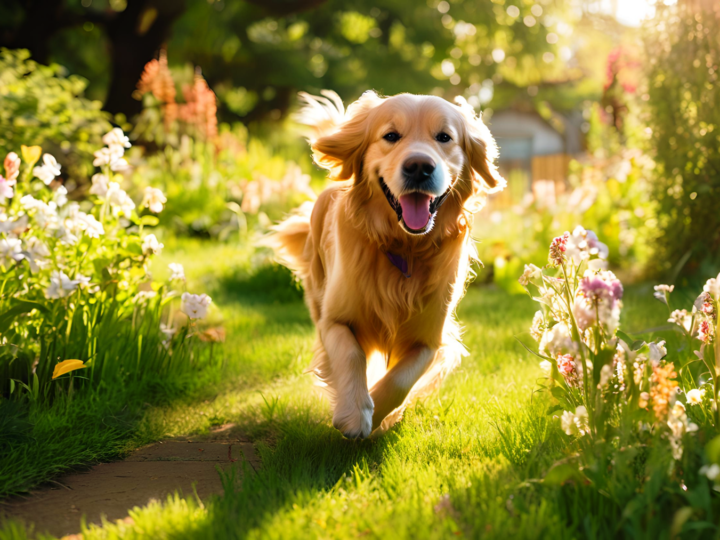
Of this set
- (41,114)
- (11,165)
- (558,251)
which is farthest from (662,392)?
(41,114)

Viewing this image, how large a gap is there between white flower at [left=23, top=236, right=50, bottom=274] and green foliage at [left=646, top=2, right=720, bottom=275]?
422cm

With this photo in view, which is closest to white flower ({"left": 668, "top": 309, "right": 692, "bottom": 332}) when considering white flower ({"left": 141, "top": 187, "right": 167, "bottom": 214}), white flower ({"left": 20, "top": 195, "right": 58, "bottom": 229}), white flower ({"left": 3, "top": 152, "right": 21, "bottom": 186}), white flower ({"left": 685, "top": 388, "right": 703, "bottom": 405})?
white flower ({"left": 685, "top": 388, "right": 703, "bottom": 405})

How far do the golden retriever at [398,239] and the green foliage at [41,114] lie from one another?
2.55 meters

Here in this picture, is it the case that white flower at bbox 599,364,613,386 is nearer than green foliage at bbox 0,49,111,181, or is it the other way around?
white flower at bbox 599,364,613,386

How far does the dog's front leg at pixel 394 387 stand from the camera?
256 cm

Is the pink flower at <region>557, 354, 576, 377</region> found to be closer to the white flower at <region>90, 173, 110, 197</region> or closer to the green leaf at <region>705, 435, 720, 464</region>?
the green leaf at <region>705, 435, 720, 464</region>

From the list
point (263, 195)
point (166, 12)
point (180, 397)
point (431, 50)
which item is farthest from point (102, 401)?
point (431, 50)

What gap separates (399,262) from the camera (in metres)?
2.81

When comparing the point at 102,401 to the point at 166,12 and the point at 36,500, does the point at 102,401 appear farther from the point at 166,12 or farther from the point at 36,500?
the point at 166,12

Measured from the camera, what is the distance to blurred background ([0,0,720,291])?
4.97m

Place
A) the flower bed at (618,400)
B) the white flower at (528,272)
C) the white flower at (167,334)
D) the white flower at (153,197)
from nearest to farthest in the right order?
the flower bed at (618,400) < the white flower at (528,272) < the white flower at (153,197) < the white flower at (167,334)

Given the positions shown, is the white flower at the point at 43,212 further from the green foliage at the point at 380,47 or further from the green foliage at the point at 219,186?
the green foliage at the point at 380,47

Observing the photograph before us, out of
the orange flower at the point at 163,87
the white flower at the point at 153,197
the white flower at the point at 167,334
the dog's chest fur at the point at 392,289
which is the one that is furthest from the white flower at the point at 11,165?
the orange flower at the point at 163,87

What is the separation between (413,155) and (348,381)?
93cm
